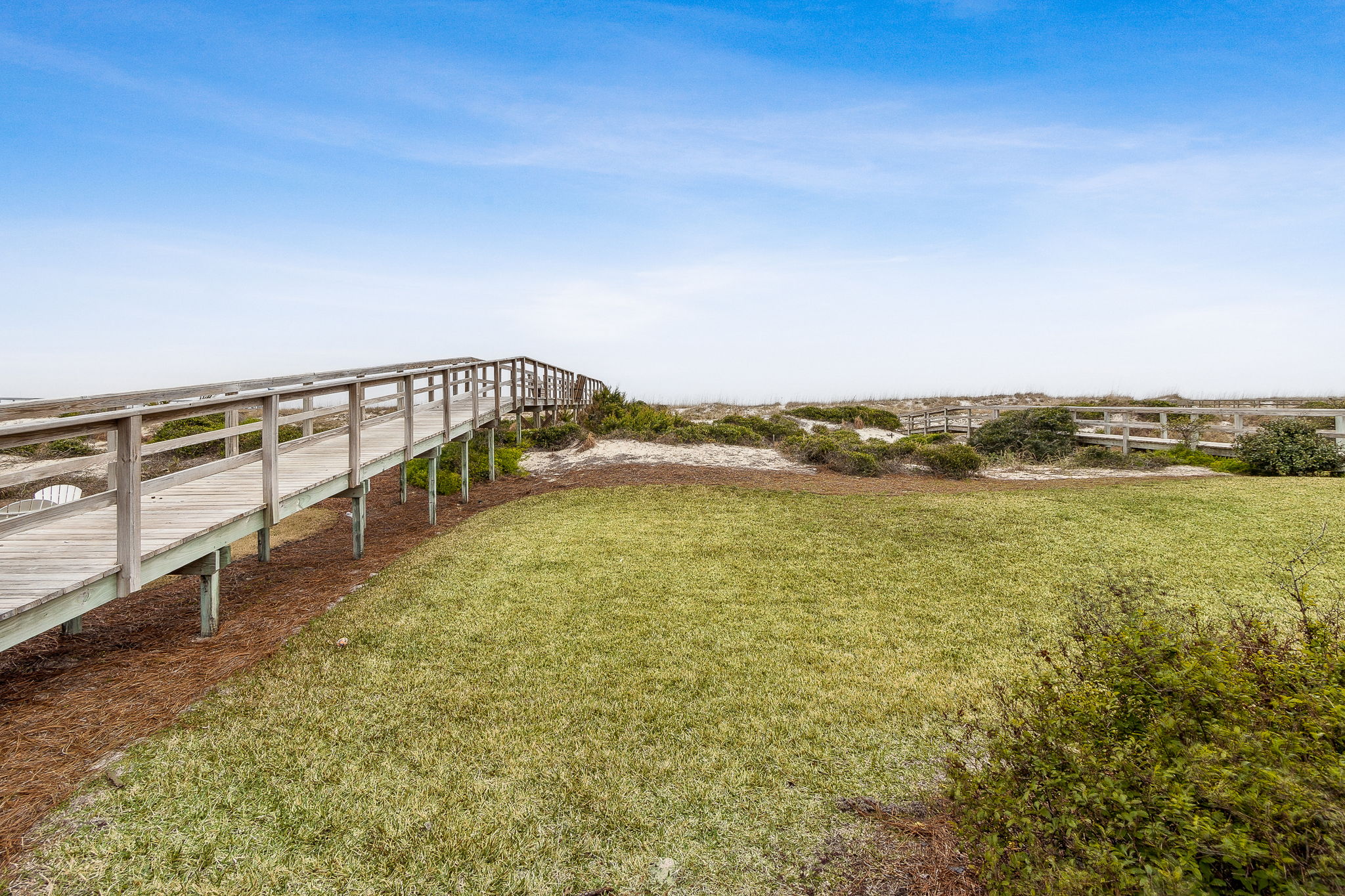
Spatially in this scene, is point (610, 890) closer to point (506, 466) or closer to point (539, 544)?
point (539, 544)

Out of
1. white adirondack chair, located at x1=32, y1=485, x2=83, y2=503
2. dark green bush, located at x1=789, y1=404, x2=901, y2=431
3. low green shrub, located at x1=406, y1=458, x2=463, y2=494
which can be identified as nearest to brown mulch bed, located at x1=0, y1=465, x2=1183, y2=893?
white adirondack chair, located at x1=32, y1=485, x2=83, y2=503

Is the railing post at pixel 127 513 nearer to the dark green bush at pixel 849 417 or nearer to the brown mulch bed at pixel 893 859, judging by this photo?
the brown mulch bed at pixel 893 859

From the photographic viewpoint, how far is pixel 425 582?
5945mm

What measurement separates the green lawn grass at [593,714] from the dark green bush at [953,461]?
17.8 ft

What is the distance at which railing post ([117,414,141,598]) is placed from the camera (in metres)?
3.81

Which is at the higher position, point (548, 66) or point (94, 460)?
point (548, 66)

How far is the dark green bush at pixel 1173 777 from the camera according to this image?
143 centimetres

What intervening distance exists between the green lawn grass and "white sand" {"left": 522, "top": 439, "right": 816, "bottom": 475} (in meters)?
Result: 5.73

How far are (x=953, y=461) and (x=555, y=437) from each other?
932cm

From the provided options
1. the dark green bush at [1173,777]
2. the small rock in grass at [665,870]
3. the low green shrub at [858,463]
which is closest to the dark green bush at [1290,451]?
the low green shrub at [858,463]

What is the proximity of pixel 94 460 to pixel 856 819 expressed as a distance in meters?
4.42

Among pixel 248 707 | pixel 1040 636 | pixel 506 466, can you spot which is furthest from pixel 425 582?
pixel 506 466

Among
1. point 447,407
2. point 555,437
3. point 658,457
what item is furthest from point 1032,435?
point 447,407

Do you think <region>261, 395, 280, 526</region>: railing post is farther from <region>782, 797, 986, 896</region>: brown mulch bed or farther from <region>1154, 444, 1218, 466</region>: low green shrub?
<region>1154, 444, 1218, 466</region>: low green shrub
